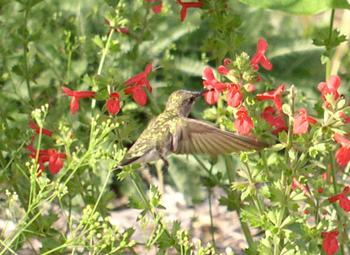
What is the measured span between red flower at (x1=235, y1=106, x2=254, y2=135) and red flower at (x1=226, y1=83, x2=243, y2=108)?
0.04 metres

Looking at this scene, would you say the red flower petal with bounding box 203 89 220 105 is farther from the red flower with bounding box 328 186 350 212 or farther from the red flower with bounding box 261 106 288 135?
the red flower with bounding box 328 186 350 212

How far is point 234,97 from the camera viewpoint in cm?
252

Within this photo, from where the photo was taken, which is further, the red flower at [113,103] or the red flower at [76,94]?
the red flower at [76,94]

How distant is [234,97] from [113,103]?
402 mm

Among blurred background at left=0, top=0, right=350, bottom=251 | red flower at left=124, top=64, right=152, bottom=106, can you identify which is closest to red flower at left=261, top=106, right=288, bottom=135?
red flower at left=124, top=64, right=152, bottom=106

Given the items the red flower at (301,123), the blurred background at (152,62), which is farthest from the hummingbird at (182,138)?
the blurred background at (152,62)

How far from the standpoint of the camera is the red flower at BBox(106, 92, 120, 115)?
270 centimetres

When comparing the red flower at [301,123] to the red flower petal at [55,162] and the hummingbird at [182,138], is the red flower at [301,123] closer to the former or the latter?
the hummingbird at [182,138]

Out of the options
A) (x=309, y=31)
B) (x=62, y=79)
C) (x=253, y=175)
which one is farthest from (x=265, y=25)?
(x=253, y=175)

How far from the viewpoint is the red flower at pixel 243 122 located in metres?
2.54

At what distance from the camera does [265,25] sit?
615 centimetres

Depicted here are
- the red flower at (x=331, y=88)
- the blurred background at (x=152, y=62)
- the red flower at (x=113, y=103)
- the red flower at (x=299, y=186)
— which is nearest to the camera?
the red flower at (x=331, y=88)

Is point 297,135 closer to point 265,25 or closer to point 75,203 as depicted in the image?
point 75,203

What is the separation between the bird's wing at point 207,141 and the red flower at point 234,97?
0.09 meters
